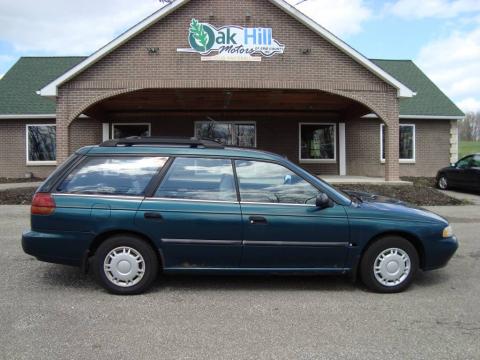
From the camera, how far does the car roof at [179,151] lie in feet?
16.8

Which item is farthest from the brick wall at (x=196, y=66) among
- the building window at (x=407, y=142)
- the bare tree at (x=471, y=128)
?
the bare tree at (x=471, y=128)

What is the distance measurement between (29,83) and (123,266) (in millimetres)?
17948

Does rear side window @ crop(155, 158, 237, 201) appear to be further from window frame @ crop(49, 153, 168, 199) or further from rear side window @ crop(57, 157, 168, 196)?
rear side window @ crop(57, 157, 168, 196)

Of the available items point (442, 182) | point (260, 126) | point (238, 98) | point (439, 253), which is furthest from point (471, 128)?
point (439, 253)

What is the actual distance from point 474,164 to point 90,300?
14.8 m

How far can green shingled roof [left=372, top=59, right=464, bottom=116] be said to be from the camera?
63.9 feet

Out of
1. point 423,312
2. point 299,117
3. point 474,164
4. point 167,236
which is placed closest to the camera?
point 423,312

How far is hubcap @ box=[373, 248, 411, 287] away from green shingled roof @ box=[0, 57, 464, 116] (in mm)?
15297

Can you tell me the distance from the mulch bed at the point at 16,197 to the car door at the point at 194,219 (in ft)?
29.2

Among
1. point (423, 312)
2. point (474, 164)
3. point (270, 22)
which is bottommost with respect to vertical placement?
point (423, 312)

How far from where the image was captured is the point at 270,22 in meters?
13.3

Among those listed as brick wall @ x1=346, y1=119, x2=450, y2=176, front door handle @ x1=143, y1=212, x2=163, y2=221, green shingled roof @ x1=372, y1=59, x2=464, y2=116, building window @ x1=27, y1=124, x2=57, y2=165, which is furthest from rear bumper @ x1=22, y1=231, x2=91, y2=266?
green shingled roof @ x1=372, y1=59, x2=464, y2=116

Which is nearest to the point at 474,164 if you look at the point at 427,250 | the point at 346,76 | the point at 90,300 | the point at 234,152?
the point at 346,76

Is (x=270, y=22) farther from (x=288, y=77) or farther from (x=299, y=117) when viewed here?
(x=299, y=117)
